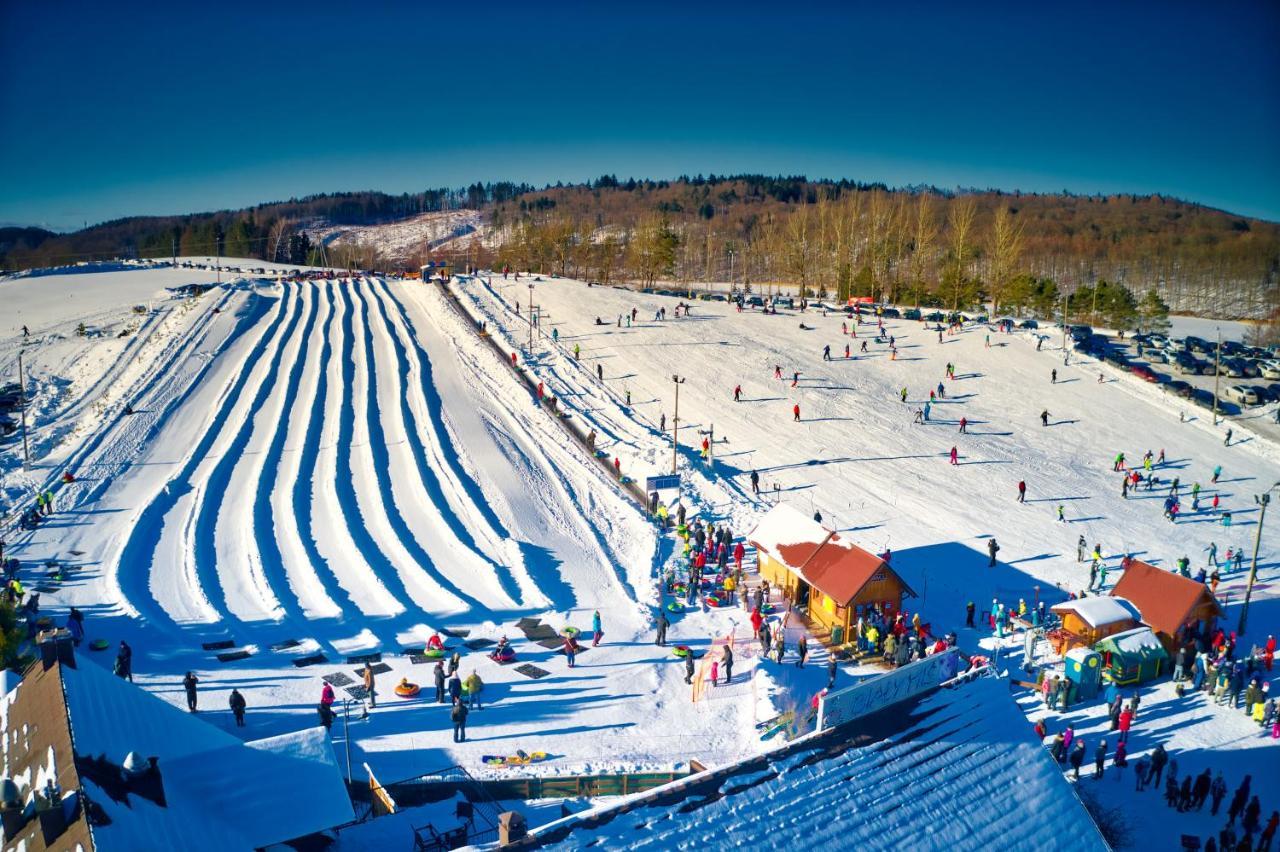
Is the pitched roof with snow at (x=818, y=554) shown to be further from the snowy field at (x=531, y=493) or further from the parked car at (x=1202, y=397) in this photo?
the parked car at (x=1202, y=397)

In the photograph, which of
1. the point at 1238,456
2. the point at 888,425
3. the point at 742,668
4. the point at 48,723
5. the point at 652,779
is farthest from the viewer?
the point at 888,425

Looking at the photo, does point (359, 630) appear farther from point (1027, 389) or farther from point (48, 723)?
point (1027, 389)

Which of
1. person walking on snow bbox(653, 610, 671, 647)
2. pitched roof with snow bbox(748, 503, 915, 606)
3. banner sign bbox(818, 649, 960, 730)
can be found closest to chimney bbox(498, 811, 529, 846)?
banner sign bbox(818, 649, 960, 730)

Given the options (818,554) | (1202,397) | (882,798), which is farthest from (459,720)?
(1202,397)

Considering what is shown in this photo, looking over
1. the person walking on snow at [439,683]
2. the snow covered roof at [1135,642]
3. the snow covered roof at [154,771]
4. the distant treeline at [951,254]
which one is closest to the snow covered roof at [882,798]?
the snow covered roof at [154,771]

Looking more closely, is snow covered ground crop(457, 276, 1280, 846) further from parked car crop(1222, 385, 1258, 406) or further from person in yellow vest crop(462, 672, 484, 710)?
person in yellow vest crop(462, 672, 484, 710)

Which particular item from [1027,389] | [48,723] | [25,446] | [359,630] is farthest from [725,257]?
[48,723]

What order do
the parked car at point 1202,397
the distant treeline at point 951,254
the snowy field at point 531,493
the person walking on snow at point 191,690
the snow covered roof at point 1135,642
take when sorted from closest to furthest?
the person walking on snow at point 191,690
the snowy field at point 531,493
the snow covered roof at point 1135,642
the parked car at point 1202,397
the distant treeline at point 951,254
